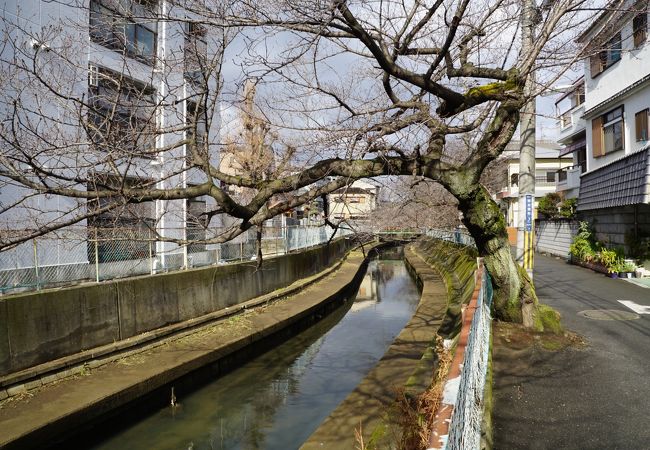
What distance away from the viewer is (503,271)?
791cm

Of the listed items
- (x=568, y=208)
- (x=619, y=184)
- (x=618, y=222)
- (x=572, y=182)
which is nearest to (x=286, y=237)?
(x=619, y=184)

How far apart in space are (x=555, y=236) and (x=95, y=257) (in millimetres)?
20727

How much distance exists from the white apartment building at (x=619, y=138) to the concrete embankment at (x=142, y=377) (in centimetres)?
972

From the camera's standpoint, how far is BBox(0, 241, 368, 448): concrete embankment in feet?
21.6

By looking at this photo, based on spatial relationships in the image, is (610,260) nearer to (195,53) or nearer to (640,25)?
(640,25)

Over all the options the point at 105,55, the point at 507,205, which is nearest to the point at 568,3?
the point at 105,55

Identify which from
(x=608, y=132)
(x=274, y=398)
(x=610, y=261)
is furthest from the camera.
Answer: (x=608, y=132)

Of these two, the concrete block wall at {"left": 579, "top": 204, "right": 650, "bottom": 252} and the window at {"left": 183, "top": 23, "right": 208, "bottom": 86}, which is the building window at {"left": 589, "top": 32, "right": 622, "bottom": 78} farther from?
the window at {"left": 183, "top": 23, "right": 208, "bottom": 86}

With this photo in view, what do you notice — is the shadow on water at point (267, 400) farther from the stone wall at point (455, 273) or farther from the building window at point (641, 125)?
the building window at point (641, 125)

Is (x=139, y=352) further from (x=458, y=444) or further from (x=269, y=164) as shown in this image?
(x=458, y=444)

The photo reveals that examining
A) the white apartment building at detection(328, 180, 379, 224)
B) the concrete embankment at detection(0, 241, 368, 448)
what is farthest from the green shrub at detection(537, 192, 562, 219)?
the concrete embankment at detection(0, 241, 368, 448)

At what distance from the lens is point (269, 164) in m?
14.0

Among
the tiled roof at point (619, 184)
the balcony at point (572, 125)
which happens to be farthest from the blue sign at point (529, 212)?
the balcony at point (572, 125)

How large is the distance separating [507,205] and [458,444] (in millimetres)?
43921
